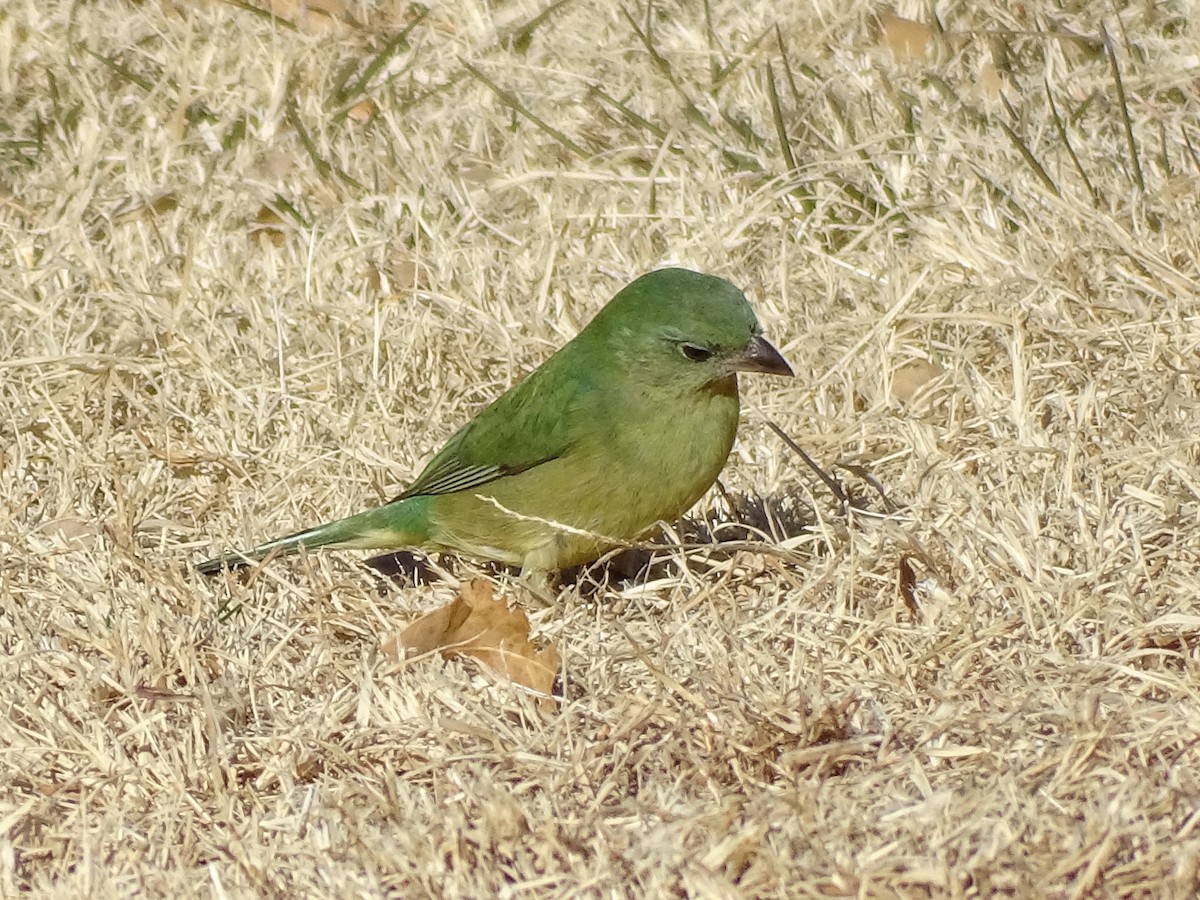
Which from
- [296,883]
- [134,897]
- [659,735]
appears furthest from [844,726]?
[134,897]

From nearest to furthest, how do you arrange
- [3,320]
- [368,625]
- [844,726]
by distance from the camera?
[844,726]
[368,625]
[3,320]

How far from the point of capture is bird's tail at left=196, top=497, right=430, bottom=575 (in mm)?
4055

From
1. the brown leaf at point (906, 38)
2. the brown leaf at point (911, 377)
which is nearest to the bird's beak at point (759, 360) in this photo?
the brown leaf at point (911, 377)

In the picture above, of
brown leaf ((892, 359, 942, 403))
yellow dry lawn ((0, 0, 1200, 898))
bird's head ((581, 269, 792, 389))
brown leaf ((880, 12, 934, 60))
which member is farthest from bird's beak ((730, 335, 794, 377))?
brown leaf ((880, 12, 934, 60))

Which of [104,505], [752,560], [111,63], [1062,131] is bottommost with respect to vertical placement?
[104,505]

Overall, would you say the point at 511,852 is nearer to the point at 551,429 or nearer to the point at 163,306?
the point at 551,429

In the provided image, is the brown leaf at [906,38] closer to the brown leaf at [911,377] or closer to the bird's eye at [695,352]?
the brown leaf at [911,377]

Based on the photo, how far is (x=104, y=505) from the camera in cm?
440

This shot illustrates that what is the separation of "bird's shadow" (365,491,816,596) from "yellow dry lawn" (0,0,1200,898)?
2 centimetres

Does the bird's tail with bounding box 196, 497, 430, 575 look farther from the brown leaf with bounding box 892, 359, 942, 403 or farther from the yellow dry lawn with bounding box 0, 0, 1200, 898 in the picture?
the brown leaf with bounding box 892, 359, 942, 403

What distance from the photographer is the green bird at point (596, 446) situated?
3.89 metres

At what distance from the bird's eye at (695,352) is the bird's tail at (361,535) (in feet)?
2.56

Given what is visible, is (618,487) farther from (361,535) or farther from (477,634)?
(361,535)

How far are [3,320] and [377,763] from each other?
7.74 ft
